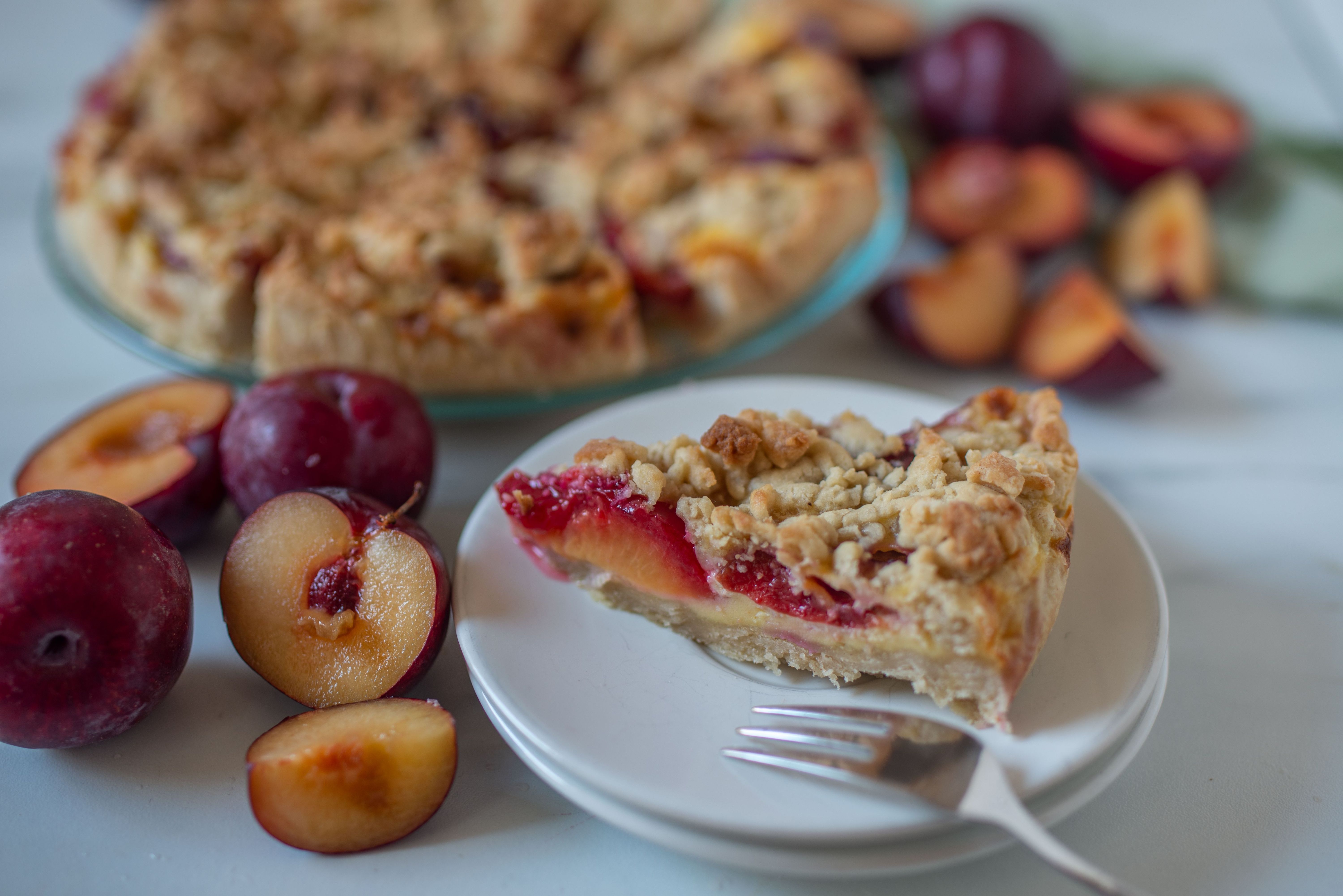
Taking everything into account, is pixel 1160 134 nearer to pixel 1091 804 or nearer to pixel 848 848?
pixel 1091 804

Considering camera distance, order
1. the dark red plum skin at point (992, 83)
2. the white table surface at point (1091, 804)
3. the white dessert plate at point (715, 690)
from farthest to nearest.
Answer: the dark red plum skin at point (992, 83) → the white table surface at point (1091, 804) → the white dessert plate at point (715, 690)

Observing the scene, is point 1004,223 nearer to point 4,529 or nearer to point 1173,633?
point 1173,633

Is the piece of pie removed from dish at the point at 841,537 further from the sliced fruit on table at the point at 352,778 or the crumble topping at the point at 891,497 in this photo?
the sliced fruit on table at the point at 352,778

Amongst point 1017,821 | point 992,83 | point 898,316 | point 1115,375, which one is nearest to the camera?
point 1017,821

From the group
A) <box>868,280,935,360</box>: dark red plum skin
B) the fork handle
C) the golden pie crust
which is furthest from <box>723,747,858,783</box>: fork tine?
<box>868,280,935,360</box>: dark red plum skin

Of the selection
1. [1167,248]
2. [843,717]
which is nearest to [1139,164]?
[1167,248]

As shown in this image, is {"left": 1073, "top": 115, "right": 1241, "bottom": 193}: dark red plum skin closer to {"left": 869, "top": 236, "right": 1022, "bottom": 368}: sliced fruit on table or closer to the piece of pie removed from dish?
{"left": 869, "top": 236, "right": 1022, "bottom": 368}: sliced fruit on table

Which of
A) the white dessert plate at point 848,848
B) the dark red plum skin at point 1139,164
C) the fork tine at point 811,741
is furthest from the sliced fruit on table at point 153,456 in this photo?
the dark red plum skin at point 1139,164
